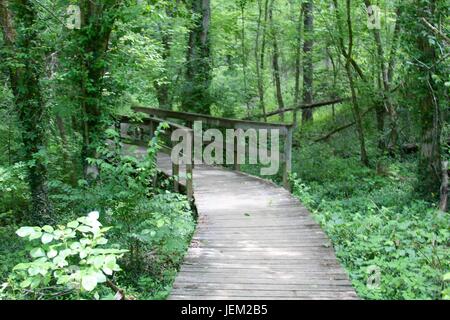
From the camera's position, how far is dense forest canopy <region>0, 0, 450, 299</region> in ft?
19.0

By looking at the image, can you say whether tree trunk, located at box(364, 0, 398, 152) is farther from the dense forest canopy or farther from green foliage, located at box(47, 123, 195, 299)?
green foliage, located at box(47, 123, 195, 299)

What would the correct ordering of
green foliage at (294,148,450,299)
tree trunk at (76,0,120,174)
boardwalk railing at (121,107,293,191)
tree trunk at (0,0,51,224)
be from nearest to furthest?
Answer: green foliage at (294,148,450,299) → tree trunk at (76,0,120,174) → tree trunk at (0,0,51,224) → boardwalk railing at (121,107,293,191)

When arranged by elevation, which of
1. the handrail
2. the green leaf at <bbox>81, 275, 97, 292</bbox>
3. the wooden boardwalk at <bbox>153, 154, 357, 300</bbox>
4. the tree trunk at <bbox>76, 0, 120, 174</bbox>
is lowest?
the wooden boardwalk at <bbox>153, 154, 357, 300</bbox>

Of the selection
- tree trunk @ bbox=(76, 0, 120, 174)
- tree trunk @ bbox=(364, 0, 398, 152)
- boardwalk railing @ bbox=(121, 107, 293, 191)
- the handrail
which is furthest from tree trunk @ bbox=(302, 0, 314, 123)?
tree trunk @ bbox=(76, 0, 120, 174)

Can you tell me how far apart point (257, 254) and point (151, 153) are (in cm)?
186

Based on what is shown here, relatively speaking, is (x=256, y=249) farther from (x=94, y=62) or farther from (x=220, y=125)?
(x=220, y=125)

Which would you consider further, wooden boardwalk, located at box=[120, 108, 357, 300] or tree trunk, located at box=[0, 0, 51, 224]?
tree trunk, located at box=[0, 0, 51, 224]

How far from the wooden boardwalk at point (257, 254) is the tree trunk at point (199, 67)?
5599 millimetres

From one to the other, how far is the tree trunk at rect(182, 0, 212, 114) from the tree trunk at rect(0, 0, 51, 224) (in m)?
6.21

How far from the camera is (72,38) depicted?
8062 mm

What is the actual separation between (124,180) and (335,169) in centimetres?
764

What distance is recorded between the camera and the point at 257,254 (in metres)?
6.02

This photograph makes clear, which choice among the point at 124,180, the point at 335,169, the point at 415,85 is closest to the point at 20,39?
the point at 124,180
